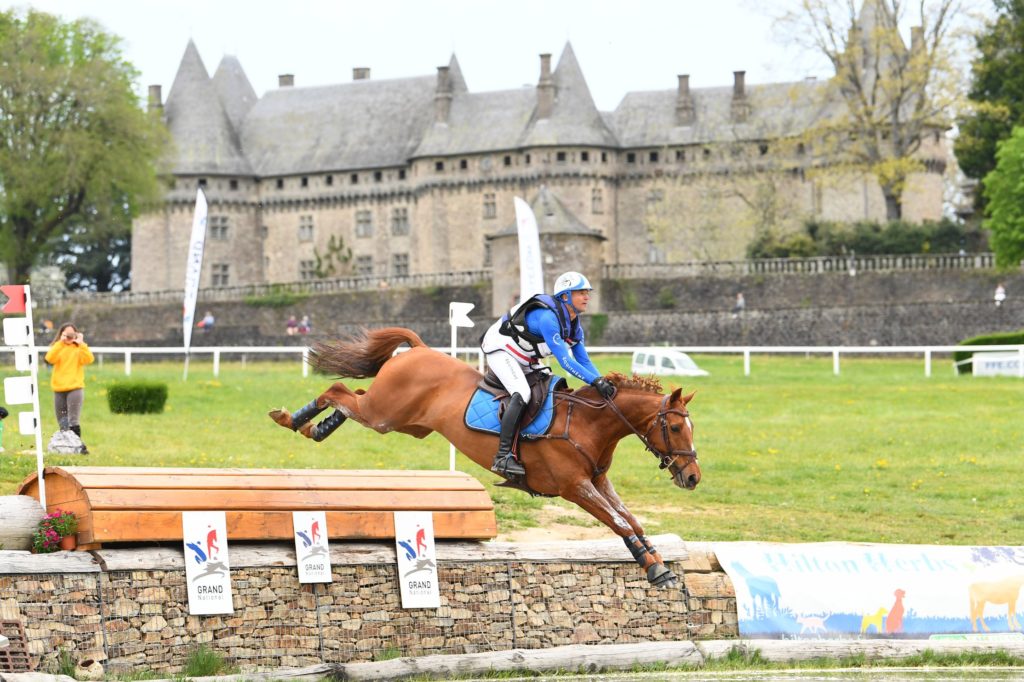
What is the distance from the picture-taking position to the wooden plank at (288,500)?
11852mm

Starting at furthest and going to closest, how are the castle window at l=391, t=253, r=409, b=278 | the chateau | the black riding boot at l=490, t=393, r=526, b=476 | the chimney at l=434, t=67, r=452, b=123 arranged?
the castle window at l=391, t=253, r=409, b=278
the chimney at l=434, t=67, r=452, b=123
the chateau
the black riding boot at l=490, t=393, r=526, b=476

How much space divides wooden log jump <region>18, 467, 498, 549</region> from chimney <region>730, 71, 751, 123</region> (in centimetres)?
7247

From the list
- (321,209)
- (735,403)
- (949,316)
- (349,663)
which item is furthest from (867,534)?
(321,209)

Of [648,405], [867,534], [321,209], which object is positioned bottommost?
[867,534]

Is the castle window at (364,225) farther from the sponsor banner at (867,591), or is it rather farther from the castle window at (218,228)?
the sponsor banner at (867,591)

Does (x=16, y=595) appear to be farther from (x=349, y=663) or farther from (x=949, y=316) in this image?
(x=949, y=316)

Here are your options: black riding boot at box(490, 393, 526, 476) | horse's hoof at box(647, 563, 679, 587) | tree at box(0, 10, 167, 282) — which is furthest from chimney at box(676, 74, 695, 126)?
horse's hoof at box(647, 563, 679, 587)

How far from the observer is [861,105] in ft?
234

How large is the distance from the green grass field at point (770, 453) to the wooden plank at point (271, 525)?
4286 millimetres

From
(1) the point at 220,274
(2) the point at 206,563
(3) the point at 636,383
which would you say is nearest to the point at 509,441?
(3) the point at 636,383

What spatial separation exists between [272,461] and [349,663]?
1057cm

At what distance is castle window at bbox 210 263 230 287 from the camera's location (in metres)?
89.9

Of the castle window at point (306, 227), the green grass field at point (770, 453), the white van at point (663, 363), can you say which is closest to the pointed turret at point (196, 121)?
the castle window at point (306, 227)

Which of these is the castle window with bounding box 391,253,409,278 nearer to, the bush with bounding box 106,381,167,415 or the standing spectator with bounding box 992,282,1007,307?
the standing spectator with bounding box 992,282,1007,307
